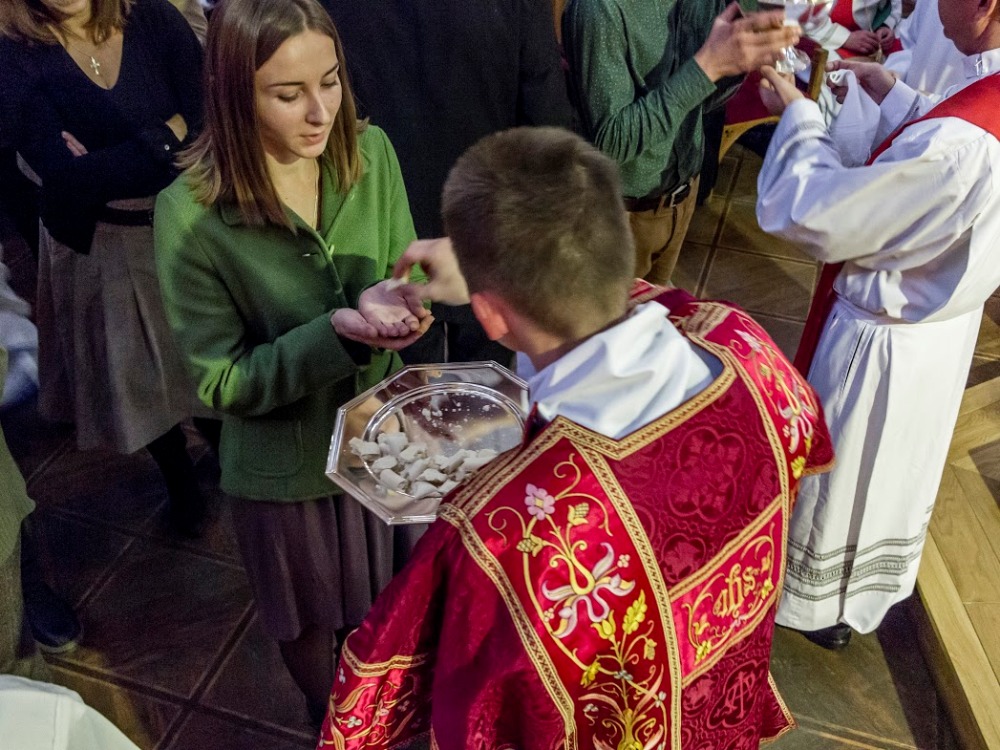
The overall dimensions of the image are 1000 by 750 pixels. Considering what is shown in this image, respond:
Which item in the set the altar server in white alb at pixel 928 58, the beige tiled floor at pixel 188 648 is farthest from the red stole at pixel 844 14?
the beige tiled floor at pixel 188 648

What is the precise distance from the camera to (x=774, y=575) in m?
1.24

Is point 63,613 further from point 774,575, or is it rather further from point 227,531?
point 774,575

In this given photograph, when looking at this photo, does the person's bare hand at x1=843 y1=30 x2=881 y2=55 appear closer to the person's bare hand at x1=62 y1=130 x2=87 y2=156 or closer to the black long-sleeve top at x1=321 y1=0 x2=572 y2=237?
the black long-sleeve top at x1=321 y1=0 x2=572 y2=237

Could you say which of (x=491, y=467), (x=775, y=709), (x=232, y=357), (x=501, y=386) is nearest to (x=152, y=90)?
(x=232, y=357)

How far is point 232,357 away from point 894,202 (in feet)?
3.89

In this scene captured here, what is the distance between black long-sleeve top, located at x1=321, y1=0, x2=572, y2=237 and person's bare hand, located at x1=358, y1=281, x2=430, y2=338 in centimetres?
75

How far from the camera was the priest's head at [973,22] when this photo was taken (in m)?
1.65

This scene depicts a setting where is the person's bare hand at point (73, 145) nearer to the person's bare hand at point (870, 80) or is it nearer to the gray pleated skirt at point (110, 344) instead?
the gray pleated skirt at point (110, 344)

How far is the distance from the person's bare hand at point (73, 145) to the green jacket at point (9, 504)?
27.0 inches

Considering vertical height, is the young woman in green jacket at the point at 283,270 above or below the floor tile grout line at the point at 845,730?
above

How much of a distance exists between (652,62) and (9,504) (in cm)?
174

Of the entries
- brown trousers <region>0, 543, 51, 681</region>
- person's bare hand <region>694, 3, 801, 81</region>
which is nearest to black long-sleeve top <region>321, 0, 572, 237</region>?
person's bare hand <region>694, 3, 801, 81</region>

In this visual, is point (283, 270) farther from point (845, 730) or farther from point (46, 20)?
point (845, 730)

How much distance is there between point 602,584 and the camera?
3.43 ft
